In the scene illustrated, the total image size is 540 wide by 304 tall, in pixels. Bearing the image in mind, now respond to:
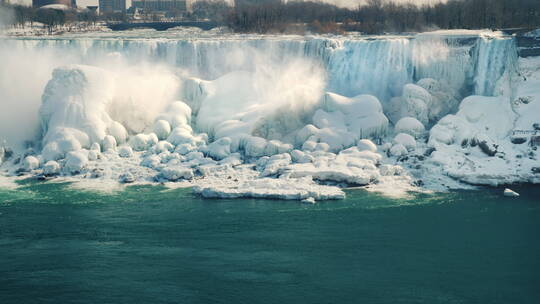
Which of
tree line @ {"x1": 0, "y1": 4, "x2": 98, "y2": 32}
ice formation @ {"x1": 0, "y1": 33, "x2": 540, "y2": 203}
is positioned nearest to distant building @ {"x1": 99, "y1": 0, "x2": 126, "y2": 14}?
tree line @ {"x1": 0, "y1": 4, "x2": 98, "y2": 32}

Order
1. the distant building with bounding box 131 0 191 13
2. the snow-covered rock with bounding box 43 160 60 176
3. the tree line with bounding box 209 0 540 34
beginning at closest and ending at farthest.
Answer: the snow-covered rock with bounding box 43 160 60 176 < the tree line with bounding box 209 0 540 34 < the distant building with bounding box 131 0 191 13

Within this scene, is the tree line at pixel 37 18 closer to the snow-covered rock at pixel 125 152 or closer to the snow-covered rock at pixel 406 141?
the snow-covered rock at pixel 125 152

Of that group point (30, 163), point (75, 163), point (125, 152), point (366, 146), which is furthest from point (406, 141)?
point (30, 163)

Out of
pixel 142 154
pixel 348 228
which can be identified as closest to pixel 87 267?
pixel 348 228

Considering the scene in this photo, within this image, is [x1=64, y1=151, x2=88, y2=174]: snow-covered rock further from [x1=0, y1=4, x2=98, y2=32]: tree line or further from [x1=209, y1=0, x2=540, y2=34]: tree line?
[x1=0, y1=4, x2=98, y2=32]: tree line

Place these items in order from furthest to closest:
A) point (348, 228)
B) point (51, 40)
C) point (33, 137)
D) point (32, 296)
Answer: point (51, 40)
point (33, 137)
point (348, 228)
point (32, 296)

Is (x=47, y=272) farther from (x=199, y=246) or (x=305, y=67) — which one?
(x=305, y=67)
